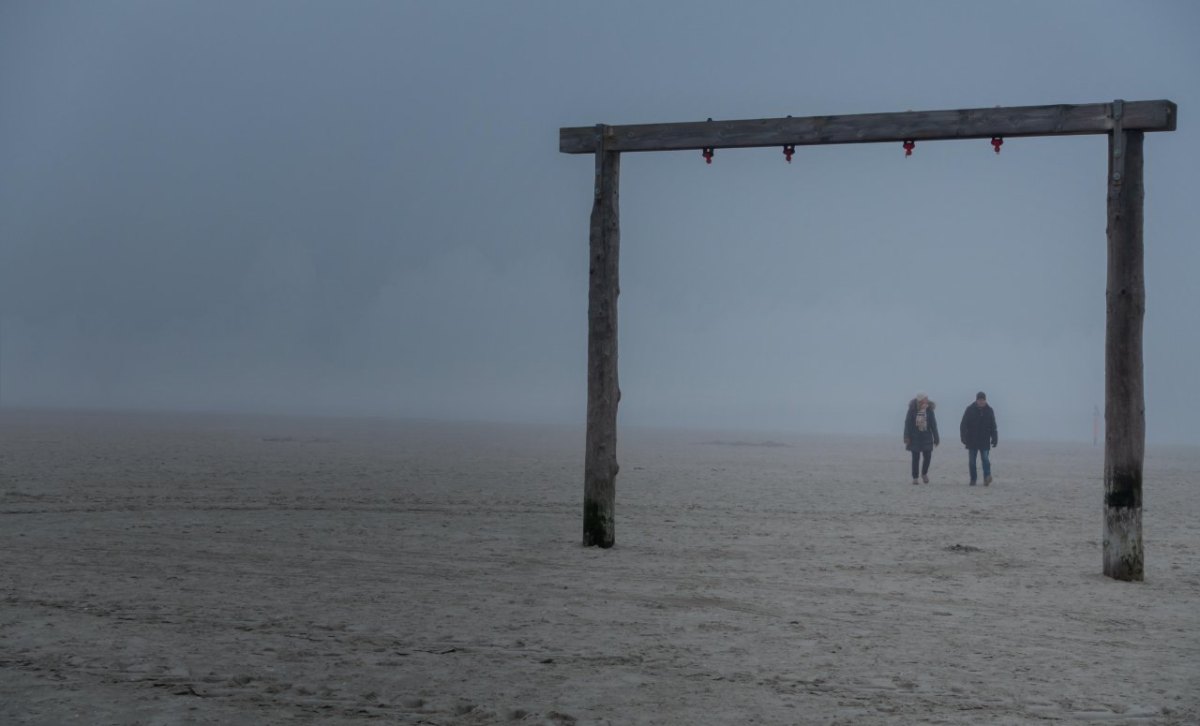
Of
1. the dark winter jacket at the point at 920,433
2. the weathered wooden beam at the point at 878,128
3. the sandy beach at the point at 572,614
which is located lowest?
the sandy beach at the point at 572,614

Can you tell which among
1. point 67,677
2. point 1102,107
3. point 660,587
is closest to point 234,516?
point 660,587

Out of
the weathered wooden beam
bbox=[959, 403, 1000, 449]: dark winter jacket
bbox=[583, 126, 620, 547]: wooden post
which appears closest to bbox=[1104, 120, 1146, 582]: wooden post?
the weathered wooden beam

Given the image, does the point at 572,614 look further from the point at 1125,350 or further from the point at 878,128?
the point at 878,128

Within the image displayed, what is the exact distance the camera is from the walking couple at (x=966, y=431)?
953 inches

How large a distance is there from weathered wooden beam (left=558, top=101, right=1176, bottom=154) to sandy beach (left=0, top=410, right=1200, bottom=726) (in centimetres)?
448

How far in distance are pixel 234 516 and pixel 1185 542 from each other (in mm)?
12411

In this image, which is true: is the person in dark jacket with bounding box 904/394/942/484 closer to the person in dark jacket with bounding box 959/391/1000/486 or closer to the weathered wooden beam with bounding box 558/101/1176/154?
the person in dark jacket with bounding box 959/391/1000/486

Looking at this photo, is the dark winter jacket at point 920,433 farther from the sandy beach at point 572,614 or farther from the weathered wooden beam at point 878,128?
the weathered wooden beam at point 878,128

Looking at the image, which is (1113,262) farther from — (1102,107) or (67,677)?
(67,677)

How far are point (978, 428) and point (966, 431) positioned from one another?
255 mm

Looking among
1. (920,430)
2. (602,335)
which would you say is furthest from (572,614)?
(920,430)

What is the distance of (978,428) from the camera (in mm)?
24297

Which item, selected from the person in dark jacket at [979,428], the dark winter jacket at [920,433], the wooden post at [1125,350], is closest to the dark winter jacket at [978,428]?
the person in dark jacket at [979,428]

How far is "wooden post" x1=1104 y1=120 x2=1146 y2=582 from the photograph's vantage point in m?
11.2
